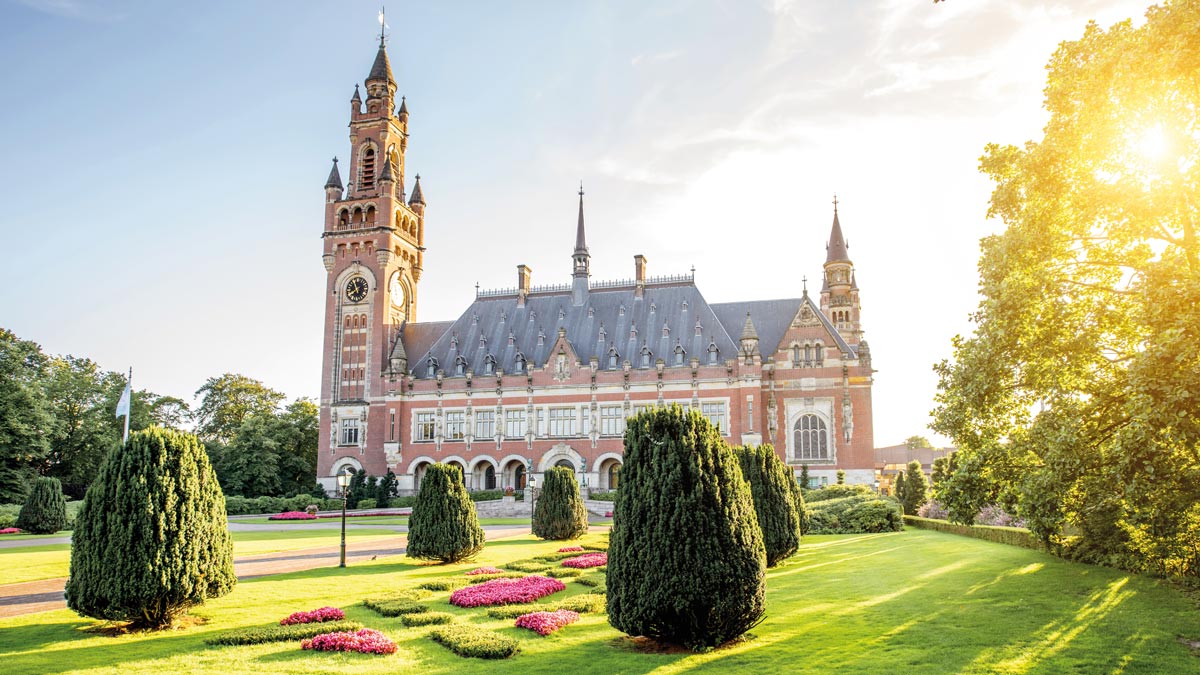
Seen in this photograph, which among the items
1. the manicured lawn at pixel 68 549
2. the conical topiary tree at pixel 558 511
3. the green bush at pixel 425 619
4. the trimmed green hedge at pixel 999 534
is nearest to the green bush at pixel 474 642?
the green bush at pixel 425 619

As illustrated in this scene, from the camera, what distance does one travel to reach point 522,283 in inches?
2514

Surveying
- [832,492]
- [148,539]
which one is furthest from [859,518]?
[148,539]

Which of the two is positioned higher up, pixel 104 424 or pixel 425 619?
pixel 104 424

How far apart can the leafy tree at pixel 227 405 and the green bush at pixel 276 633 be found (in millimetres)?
62652

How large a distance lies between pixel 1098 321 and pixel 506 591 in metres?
12.9

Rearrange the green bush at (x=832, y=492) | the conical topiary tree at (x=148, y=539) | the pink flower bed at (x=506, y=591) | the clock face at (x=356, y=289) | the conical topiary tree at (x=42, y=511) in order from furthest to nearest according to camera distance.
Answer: the clock face at (x=356, y=289) → the green bush at (x=832, y=492) → the conical topiary tree at (x=42, y=511) → the pink flower bed at (x=506, y=591) → the conical topiary tree at (x=148, y=539)

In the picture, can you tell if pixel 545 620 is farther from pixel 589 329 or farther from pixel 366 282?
pixel 366 282

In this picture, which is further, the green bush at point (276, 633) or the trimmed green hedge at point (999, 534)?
the trimmed green hedge at point (999, 534)

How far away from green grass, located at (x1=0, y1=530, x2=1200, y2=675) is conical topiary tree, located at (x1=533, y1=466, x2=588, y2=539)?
35.8 ft

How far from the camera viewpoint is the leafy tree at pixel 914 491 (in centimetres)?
4388

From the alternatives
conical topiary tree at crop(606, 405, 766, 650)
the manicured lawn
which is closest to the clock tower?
the manicured lawn

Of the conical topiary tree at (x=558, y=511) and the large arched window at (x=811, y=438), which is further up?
the large arched window at (x=811, y=438)

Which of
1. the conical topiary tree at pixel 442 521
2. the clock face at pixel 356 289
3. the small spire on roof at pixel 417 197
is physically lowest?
the conical topiary tree at pixel 442 521

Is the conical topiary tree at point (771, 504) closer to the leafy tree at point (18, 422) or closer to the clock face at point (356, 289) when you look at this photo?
the clock face at point (356, 289)
